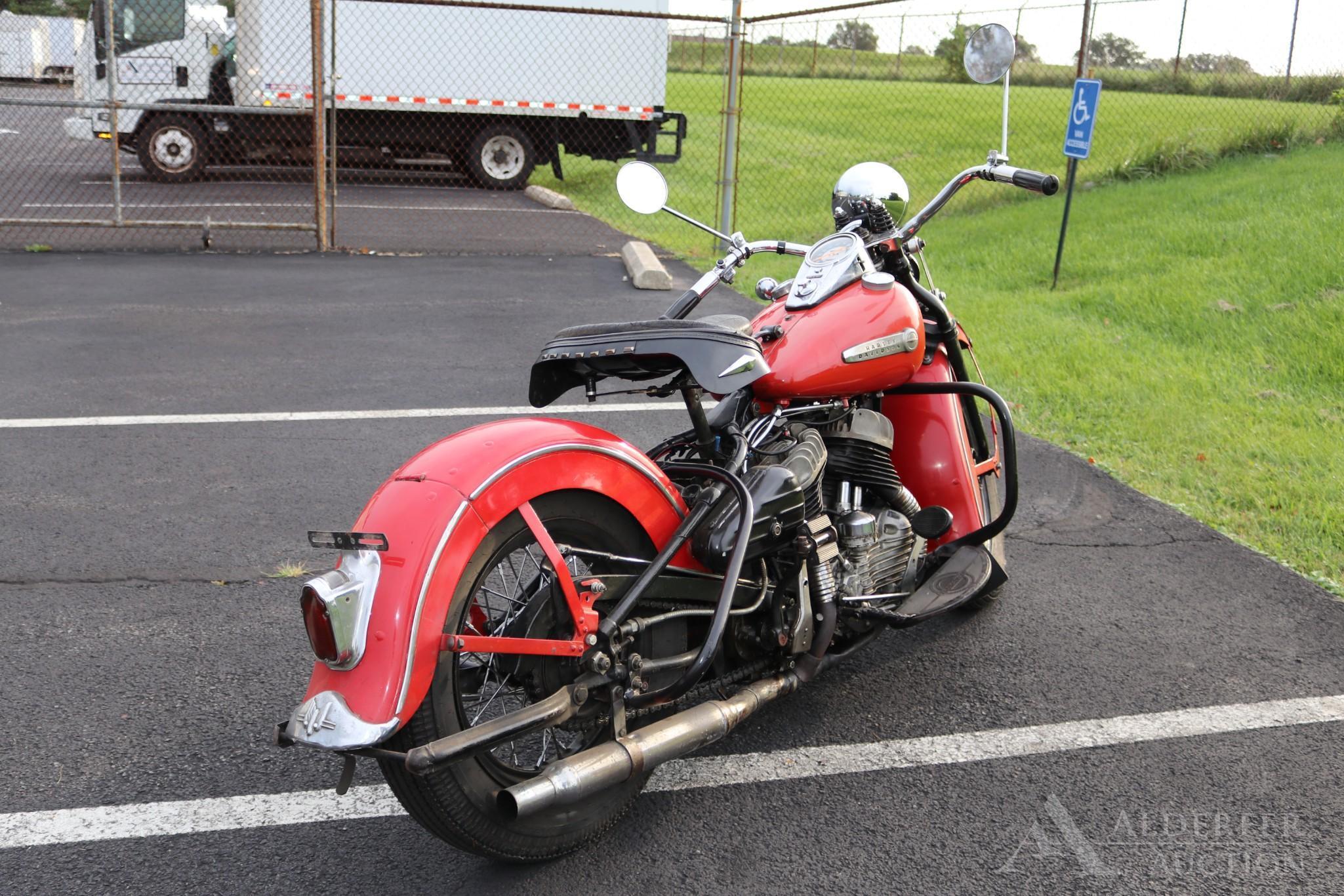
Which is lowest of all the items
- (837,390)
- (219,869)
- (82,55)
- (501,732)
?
(219,869)

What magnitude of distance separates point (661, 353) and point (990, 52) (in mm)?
1745

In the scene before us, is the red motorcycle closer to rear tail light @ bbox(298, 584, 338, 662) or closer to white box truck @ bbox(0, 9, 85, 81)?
rear tail light @ bbox(298, 584, 338, 662)

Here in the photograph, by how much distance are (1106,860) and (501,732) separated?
1484mm

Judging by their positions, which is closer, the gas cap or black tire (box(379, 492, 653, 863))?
black tire (box(379, 492, 653, 863))

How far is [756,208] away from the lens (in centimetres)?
1511

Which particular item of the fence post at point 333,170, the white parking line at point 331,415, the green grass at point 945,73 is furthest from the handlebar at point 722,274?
the green grass at point 945,73

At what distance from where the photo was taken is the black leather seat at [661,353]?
2.74m

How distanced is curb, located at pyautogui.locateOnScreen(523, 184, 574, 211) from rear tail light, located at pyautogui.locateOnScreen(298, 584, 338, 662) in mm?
13040

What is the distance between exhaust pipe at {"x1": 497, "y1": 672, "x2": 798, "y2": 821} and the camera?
2.36 metres

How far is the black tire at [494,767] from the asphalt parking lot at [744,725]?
119 millimetres

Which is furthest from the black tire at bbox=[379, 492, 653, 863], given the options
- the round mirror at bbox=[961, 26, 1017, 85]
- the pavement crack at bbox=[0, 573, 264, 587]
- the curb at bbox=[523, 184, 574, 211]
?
the curb at bbox=[523, 184, 574, 211]

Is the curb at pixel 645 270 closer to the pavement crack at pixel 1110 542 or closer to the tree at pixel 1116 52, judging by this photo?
the pavement crack at pixel 1110 542

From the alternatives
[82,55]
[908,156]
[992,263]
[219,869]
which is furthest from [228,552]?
[908,156]

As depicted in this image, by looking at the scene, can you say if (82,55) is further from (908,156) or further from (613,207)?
(908,156)
